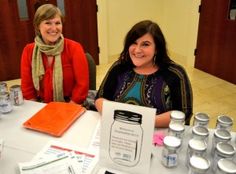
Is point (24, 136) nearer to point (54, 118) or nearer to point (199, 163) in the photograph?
point (54, 118)

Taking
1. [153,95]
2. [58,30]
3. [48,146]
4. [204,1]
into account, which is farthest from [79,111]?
[204,1]

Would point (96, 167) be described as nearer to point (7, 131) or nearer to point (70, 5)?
point (7, 131)

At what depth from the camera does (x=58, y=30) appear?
6.17ft

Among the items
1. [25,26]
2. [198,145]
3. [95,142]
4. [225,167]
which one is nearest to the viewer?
[225,167]

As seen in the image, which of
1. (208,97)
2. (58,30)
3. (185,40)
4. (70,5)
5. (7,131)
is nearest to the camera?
(7,131)

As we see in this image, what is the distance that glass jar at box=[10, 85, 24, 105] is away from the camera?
1.53m

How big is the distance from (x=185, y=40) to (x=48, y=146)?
11.1ft

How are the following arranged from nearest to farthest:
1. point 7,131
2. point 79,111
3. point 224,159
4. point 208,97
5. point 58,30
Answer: point 224,159
point 7,131
point 79,111
point 58,30
point 208,97

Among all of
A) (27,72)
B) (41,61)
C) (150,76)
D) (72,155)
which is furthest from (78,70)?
(72,155)

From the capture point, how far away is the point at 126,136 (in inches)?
37.7

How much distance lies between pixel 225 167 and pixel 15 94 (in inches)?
45.7

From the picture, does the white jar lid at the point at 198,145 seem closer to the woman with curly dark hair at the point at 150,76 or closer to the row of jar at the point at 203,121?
the row of jar at the point at 203,121

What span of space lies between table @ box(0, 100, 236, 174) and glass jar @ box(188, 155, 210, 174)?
95 mm

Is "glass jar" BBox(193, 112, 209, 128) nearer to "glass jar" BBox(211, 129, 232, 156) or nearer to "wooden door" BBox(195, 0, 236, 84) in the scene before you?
"glass jar" BBox(211, 129, 232, 156)
